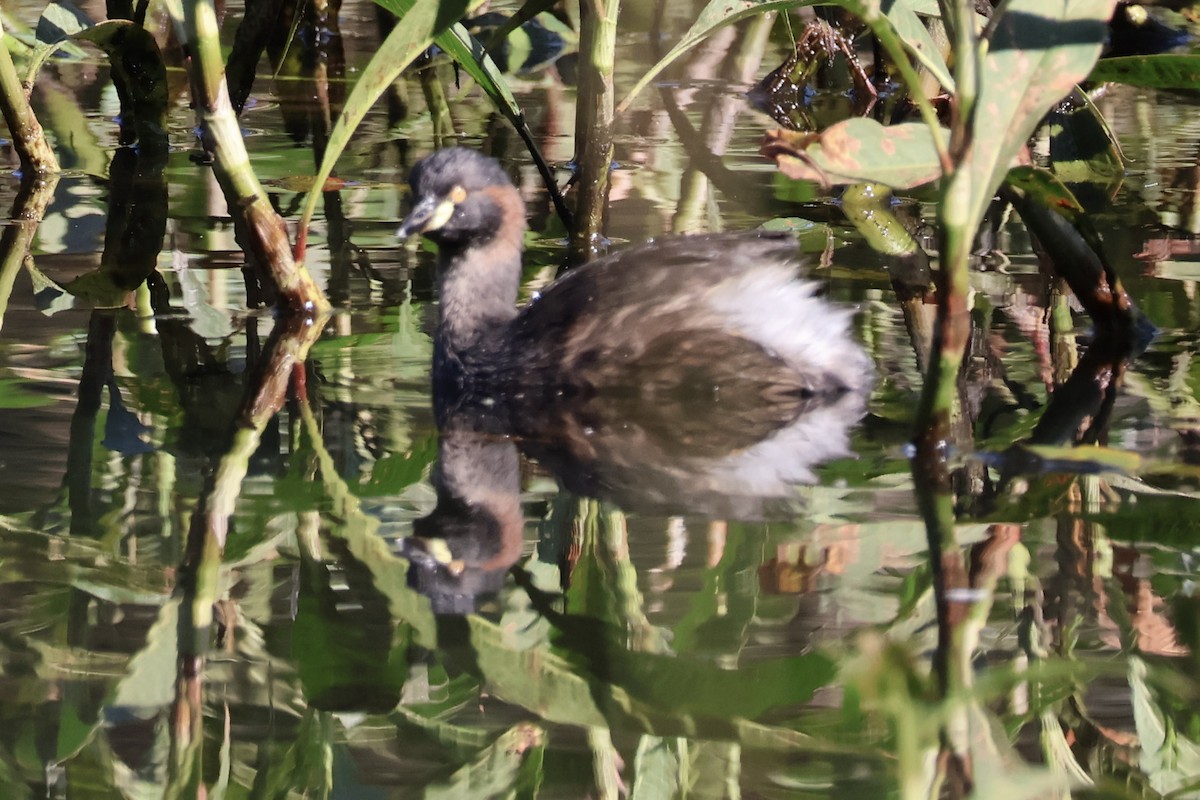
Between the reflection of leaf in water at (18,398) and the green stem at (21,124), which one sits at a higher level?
the green stem at (21,124)

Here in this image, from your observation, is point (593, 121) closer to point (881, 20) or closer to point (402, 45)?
point (402, 45)

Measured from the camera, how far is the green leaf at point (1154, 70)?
12.8 ft

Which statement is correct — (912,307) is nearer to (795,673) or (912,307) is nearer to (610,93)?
(610,93)

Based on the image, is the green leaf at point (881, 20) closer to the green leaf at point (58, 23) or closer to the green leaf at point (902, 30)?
the green leaf at point (902, 30)

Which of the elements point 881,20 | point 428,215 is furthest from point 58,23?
point 881,20

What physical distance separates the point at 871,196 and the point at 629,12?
1913 millimetres

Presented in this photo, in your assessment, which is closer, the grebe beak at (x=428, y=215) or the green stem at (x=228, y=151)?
the green stem at (x=228, y=151)

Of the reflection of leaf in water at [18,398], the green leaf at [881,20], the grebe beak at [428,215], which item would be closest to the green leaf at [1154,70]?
the green leaf at [881,20]

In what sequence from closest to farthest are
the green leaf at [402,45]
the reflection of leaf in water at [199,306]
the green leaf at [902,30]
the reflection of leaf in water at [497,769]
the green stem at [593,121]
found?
the reflection of leaf in water at [497,769] < the green leaf at [902,30] < the green leaf at [402,45] < the reflection of leaf in water at [199,306] < the green stem at [593,121]

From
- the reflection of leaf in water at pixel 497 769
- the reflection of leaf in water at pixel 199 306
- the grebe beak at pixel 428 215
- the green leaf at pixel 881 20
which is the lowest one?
the reflection of leaf in water at pixel 199 306

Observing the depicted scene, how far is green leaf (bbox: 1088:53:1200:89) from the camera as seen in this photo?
3893 mm

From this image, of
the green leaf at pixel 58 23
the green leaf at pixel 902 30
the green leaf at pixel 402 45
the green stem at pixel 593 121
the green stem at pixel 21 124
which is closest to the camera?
the green leaf at pixel 902 30

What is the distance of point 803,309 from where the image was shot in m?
4.32

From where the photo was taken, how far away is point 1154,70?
3.98 m
